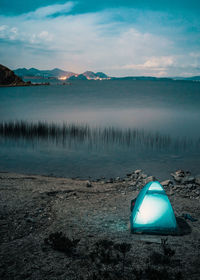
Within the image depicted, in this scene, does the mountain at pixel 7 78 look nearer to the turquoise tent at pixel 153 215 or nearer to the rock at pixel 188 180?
the rock at pixel 188 180

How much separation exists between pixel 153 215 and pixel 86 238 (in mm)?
2223

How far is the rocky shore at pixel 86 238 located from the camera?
512cm

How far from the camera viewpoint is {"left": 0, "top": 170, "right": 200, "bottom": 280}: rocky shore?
5.12m

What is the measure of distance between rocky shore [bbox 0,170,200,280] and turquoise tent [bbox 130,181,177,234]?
252 mm

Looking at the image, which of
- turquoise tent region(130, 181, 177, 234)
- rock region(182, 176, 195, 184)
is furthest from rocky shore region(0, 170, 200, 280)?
rock region(182, 176, 195, 184)

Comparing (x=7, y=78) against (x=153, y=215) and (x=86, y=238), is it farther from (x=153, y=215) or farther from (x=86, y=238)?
(x=153, y=215)

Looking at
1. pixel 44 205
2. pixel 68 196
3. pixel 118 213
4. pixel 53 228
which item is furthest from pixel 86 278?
pixel 68 196

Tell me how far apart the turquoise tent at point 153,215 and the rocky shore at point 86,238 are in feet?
0.83

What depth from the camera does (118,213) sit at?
8.51 meters

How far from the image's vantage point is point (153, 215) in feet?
23.2

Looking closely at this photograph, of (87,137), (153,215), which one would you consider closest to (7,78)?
(87,137)

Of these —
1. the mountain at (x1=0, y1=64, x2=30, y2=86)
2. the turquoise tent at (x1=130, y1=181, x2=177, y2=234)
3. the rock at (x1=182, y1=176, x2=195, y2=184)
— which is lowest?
the rock at (x1=182, y1=176, x2=195, y2=184)

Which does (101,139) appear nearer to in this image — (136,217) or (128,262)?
(136,217)

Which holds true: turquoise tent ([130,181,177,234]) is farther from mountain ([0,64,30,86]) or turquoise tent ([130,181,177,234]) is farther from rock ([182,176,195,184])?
mountain ([0,64,30,86])
